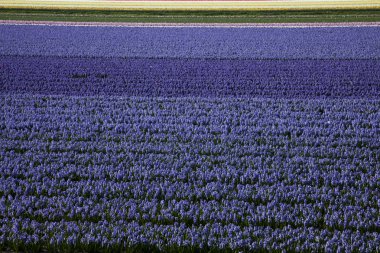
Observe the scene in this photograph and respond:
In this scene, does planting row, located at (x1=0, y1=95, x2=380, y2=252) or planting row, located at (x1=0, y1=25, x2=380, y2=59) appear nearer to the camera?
planting row, located at (x1=0, y1=95, x2=380, y2=252)

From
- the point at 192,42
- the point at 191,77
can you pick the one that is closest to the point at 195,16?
the point at 192,42

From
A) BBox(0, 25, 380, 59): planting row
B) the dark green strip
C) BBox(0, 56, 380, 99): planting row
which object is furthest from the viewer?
the dark green strip

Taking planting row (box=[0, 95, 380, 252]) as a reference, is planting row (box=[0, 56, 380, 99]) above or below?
above

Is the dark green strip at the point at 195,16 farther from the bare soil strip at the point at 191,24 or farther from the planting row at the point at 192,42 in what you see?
the planting row at the point at 192,42

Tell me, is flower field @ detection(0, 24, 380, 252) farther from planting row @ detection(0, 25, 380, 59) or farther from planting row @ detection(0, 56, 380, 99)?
planting row @ detection(0, 25, 380, 59)

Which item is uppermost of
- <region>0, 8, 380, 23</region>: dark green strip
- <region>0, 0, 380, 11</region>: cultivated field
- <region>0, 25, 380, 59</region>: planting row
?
<region>0, 0, 380, 11</region>: cultivated field

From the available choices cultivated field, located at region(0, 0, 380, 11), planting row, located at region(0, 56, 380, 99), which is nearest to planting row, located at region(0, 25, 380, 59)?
planting row, located at region(0, 56, 380, 99)
